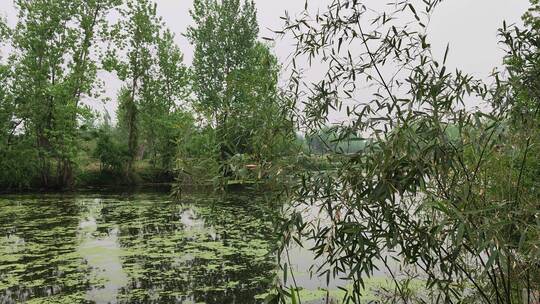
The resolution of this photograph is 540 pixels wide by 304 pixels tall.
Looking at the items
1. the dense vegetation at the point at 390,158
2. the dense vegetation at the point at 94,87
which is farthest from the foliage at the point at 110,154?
the dense vegetation at the point at 390,158

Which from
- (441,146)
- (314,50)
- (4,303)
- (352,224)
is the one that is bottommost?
(4,303)

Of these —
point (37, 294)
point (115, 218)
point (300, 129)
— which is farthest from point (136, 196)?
point (300, 129)

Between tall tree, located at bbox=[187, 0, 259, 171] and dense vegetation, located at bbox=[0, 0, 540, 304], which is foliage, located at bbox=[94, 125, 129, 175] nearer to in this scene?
tall tree, located at bbox=[187, 0, 259, 171]

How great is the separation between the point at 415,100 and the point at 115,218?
11435 mm

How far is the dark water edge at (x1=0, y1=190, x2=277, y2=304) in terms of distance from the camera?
5809mm

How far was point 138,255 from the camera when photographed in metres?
8.09

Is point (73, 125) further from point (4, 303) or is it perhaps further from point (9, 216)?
point (4, 303)

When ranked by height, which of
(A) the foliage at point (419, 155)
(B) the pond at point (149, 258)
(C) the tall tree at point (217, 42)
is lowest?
(B) the pond at point (149, 258)

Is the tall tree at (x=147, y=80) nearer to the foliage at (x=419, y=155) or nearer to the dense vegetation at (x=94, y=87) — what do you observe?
the dense vegetation at (x=94, y=87)

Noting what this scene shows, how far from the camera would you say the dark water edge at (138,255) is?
5.81 metres

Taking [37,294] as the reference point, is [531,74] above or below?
above

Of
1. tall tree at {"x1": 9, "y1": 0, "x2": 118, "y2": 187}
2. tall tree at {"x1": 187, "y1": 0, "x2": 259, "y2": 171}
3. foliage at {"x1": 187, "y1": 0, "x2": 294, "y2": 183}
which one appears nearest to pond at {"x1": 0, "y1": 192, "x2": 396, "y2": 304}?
foliage at {"x1": 187, "y1": 0, "x2": 294, "y2": 183}

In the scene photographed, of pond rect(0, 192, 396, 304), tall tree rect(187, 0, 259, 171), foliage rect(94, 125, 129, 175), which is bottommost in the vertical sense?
pond rect(0, 192, 396, 304)

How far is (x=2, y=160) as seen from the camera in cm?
1973
